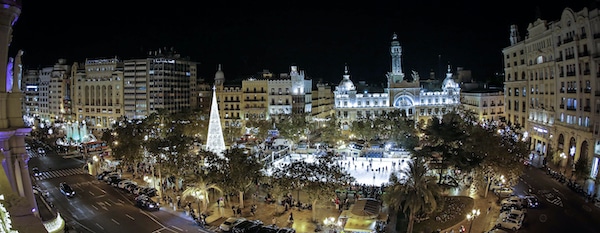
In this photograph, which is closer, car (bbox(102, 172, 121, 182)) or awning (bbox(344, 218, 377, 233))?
awning (bbox(344, 218, 377, 233))

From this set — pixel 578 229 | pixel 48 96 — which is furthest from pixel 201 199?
pixel 48 96

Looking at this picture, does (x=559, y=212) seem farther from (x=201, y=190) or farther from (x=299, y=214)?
(x=201, y=190)

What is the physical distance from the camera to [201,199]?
44.1 metres

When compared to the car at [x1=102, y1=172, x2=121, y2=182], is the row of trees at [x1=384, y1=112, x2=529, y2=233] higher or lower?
higher

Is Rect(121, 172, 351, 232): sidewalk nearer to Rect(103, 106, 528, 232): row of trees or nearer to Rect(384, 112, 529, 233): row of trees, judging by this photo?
Rect(103, 106, 528, 232): row of trees

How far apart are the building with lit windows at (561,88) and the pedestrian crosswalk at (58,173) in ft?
199

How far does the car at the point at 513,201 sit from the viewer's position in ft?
127

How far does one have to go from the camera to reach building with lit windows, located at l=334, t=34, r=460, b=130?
352ft

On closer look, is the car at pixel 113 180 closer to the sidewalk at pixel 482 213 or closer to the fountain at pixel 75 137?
the fountain at pixel 75 137

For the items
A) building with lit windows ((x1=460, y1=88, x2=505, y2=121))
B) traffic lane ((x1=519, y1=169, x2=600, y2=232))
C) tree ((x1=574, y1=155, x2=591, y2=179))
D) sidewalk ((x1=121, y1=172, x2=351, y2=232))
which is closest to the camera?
traffic lane ((x1=519, y1=169, x2=600, y2=232))

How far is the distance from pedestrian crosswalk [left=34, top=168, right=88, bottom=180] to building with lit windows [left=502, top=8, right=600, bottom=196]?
199ft

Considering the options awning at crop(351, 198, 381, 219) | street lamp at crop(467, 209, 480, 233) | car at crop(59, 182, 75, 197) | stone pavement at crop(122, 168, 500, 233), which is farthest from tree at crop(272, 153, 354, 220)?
car at crop(59, 182, 75, 197)

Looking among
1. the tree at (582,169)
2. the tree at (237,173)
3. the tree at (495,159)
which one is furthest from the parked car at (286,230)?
the tree at (582,169)

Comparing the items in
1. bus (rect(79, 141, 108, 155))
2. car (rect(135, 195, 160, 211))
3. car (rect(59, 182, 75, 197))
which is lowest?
car (rect(135, 195, 160, 211))
